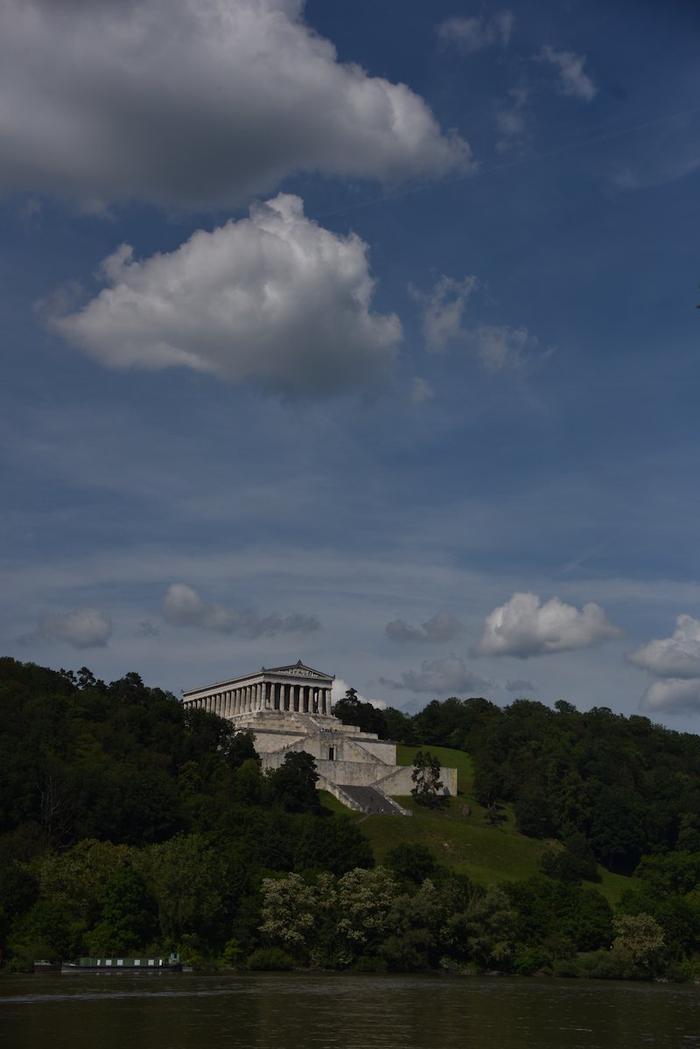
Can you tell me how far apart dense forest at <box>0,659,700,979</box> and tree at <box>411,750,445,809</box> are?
212 inches

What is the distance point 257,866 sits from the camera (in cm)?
8519

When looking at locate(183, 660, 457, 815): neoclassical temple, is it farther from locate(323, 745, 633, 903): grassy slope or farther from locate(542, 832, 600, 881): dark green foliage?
locate(542, 832, 600, 881): dark green foliage

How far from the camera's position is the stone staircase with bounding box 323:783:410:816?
116m

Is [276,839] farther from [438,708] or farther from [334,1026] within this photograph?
[438,708]

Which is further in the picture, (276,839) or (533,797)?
(533,797)

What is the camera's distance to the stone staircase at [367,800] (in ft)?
380

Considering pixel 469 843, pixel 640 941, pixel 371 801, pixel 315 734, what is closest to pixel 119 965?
pixel 640 941

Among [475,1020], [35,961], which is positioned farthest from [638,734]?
[475,1020]

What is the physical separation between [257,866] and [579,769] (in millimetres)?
61213

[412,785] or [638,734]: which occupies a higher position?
[638,734]

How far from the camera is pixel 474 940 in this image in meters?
78.6

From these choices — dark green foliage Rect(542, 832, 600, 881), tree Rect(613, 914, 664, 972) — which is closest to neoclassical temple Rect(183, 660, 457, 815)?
dark green foliage Rect(542, 832, 600, 881)

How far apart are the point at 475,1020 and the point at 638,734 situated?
123611 millimetres

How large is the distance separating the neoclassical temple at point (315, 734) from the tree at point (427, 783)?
5.46 feet
